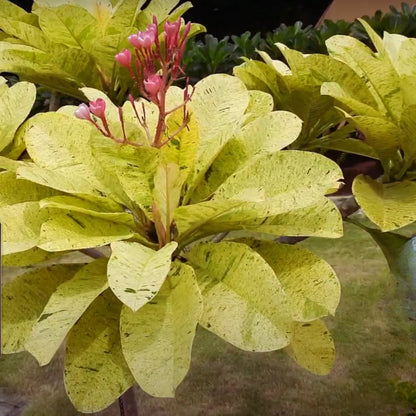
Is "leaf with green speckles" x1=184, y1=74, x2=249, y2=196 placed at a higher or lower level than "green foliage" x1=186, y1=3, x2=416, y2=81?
higher

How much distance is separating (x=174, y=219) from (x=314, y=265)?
0.30 ft

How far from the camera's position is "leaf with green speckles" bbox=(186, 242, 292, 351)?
32 cm

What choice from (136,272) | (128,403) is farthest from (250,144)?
(128,403)

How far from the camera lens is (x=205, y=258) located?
1.22ft

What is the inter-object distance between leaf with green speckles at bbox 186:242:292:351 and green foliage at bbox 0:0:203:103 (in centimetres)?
24

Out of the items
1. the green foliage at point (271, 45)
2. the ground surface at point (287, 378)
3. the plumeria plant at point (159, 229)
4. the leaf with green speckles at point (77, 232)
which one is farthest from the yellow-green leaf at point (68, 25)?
the ground surface at point (287, 378)

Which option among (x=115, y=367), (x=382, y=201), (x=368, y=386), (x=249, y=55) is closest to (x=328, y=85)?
(x=382, y=201)

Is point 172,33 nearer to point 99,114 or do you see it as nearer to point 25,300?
point 99,114

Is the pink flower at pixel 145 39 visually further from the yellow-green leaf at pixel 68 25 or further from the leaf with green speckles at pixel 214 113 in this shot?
the yellow-green leaf at pixel 68 25

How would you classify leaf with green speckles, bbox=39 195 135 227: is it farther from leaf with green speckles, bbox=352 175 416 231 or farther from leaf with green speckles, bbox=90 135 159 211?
leaf with green speckles, bbox=352 175 416 231

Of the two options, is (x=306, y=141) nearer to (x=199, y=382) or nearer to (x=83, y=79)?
(x=83, y=79)

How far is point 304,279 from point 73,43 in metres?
0.30

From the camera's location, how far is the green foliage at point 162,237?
1.06 ft

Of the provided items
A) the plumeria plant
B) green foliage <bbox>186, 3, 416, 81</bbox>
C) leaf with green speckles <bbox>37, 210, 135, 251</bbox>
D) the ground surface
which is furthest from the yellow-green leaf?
the ground surface
